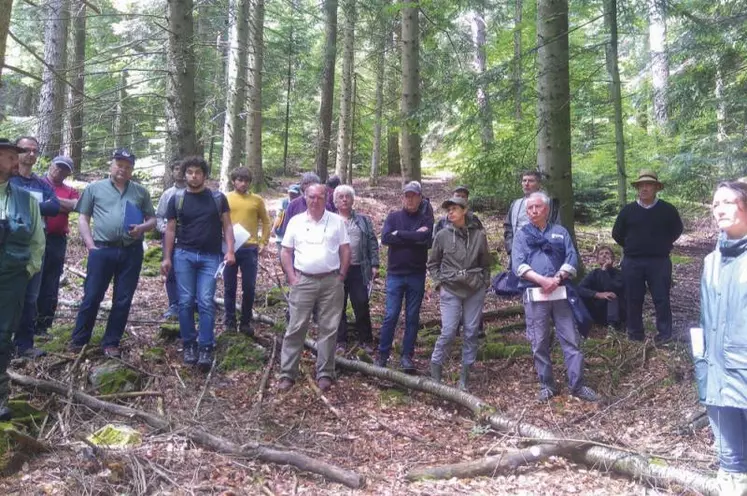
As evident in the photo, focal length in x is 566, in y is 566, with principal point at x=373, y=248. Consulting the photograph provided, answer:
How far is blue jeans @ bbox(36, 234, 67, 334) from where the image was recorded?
6.41m

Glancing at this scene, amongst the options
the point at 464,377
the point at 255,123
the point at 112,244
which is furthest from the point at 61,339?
the point at 255,123

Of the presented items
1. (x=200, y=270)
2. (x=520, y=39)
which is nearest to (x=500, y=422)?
(x=200, y=270)

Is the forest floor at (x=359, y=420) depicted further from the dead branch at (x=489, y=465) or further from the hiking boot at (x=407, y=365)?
the hiking boot at (x=407, y=365)

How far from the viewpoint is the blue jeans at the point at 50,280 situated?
21.0 ft

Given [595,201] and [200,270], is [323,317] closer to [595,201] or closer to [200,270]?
[200,270]

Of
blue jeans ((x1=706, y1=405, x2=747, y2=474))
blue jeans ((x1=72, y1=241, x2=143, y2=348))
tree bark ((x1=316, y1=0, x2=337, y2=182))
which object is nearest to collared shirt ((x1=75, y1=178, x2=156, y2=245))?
blue jeans ((x1=72, y1=241, x2=143, y2=348))

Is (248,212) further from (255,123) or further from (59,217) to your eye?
(255,123)

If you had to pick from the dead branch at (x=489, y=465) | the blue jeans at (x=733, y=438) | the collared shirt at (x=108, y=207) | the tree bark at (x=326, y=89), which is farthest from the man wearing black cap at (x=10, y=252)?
the tree bark at (x=326, y=89)

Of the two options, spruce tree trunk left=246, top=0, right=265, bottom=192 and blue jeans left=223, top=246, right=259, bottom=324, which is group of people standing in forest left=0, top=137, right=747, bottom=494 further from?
spruce tree trunk left=246, top=0, right=265, bottom=192

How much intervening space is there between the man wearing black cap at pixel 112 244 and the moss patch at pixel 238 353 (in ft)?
3.57

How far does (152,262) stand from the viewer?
34.6 feet

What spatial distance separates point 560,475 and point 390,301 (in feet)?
9.13

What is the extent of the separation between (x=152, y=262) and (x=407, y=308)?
6.05 metres

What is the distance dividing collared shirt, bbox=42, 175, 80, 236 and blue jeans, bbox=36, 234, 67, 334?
0.23 feet
